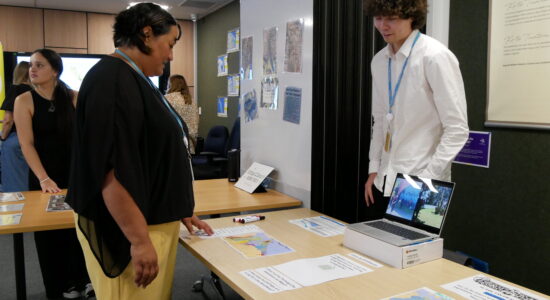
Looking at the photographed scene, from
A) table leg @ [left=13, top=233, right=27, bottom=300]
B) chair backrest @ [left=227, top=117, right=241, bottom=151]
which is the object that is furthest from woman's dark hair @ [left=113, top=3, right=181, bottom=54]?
chair backrest @ [left=227, top=117, right=241, bottom=151]

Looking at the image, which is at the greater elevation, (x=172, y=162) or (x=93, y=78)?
(x=93, y=78)

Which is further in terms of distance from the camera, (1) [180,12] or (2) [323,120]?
(1) [180,12]

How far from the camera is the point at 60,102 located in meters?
2.73

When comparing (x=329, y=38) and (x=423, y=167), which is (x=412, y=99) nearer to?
(x=423, y=167)

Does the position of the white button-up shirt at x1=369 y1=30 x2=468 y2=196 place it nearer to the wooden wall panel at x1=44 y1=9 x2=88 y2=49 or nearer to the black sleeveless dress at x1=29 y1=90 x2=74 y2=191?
Result: the black sleeveless dress at x1=29 y1=90 x2=74 y2=191

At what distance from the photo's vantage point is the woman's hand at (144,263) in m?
1.28

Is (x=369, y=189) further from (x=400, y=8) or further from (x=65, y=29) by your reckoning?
(x=65, y=29)

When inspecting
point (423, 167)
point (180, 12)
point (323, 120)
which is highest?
point (180, 12)

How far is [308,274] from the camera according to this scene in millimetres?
1416

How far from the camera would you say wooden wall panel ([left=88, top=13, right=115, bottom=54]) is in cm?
712

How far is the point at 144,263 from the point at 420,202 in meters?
0.92

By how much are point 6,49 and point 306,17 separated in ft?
19.8

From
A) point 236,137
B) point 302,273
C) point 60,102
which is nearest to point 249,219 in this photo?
point 302,273

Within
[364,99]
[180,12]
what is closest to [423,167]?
[364,99]
